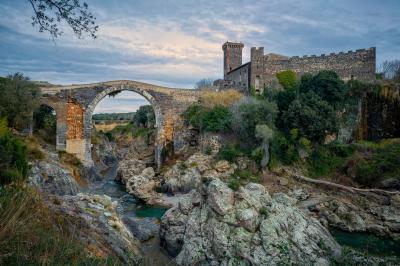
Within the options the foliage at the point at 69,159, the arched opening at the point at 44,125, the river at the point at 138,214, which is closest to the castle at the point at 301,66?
the river at the point at 138,214

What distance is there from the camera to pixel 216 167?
21.3m

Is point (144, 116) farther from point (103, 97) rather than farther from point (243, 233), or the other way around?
point (243, 233)

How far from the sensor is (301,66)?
27.1 m

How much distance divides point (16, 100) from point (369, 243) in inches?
787

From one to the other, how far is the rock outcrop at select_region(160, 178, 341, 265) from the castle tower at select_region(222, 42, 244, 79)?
25.5m

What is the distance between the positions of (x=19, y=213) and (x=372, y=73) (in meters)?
27.3

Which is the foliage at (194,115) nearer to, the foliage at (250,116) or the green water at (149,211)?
the foliage at (250,116)

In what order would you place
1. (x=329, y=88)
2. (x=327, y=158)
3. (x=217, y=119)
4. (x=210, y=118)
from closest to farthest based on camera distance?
1. (x=327, y=158)
2. (x=329, y=88)
3. (x=217, y=119)
4. (x=210, y=118)

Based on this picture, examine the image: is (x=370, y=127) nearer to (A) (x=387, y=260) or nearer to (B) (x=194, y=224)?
(A) (x=387, y=260)

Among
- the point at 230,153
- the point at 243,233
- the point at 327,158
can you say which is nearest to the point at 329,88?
the point at 327,158

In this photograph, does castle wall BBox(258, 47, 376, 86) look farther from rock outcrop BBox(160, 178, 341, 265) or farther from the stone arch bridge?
rock outcrop BBox(160, 178, 341, 265)

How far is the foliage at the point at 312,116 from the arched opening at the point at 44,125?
18182mm

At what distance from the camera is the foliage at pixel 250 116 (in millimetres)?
20938

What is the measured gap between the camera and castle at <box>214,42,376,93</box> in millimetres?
25047
